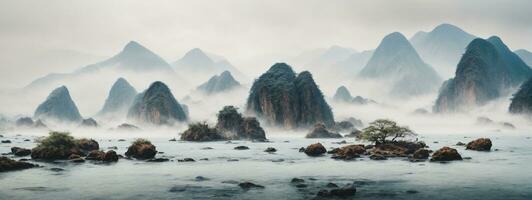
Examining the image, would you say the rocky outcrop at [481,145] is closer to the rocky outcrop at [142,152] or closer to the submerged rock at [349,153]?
the submerged rock at [349,153]

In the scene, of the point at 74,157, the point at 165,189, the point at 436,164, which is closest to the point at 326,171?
the point at 436,164

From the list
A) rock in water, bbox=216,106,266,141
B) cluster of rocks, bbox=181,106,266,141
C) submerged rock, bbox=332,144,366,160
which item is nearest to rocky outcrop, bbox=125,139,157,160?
submerged rock, bbox=332,144,366,160

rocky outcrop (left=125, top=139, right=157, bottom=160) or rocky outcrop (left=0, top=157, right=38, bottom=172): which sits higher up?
rocky outcrop (left=125, top=139, right=157, bottom=160)

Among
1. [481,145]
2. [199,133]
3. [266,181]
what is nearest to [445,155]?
[481,145]

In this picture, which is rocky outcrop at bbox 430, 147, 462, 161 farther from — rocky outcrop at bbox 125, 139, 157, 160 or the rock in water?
the rock in water

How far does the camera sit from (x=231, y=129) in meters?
148

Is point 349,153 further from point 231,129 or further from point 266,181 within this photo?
point 231,129

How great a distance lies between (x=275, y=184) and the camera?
36.1 m

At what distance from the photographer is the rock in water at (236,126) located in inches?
5645

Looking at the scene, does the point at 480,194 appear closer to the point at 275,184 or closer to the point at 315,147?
the point at 275,184

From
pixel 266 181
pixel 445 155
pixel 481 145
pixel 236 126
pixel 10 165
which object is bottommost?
pixel 266 181

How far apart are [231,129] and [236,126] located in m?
2.01

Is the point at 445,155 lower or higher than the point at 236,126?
lower

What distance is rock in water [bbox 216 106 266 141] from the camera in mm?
143375
